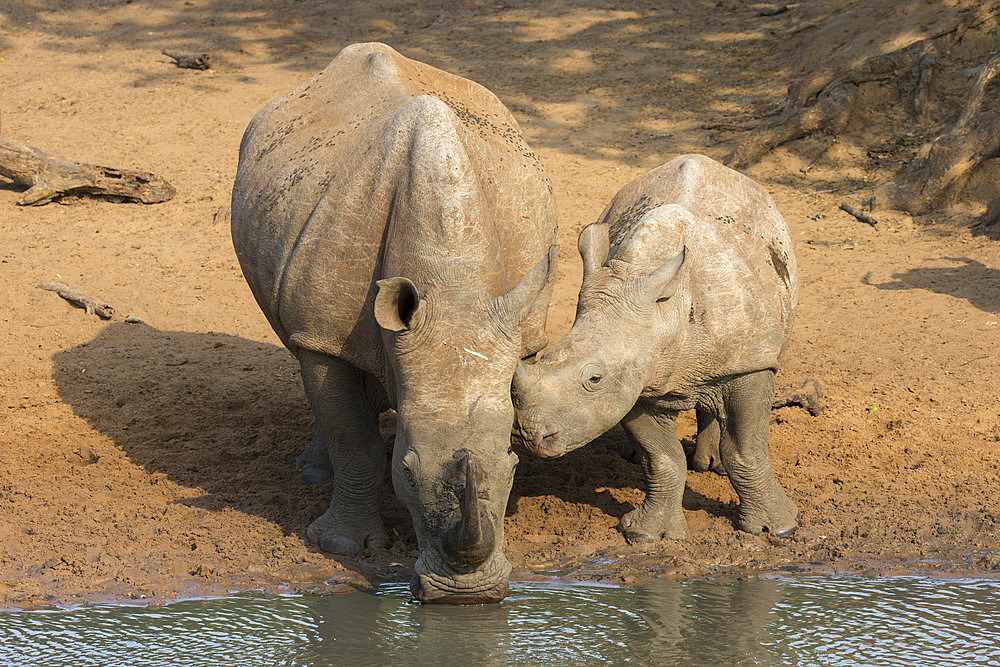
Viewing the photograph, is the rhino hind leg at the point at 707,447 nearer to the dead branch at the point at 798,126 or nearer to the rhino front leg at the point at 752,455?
the rhino front leg at the point at 752,455

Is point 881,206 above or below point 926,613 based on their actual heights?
above

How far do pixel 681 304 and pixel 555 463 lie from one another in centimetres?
195

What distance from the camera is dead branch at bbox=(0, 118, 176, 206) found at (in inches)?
517

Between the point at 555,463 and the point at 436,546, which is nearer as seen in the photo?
the point at 436,546

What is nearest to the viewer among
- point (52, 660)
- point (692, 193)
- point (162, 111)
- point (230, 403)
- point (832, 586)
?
point (52, 660)

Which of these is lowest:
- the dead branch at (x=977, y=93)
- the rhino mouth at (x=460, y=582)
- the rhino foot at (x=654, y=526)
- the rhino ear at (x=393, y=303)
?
the rhino foot at (x=654, y=526)

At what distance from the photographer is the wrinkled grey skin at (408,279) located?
17.0 feet

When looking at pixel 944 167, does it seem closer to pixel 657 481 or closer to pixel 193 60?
pixel 657 481

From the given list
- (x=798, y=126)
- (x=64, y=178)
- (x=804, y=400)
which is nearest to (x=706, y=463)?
(x=804, y=400)

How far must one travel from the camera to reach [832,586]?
5.95 metres

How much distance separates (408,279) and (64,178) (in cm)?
921

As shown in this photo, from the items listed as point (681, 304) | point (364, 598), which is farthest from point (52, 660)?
point (681, 304)

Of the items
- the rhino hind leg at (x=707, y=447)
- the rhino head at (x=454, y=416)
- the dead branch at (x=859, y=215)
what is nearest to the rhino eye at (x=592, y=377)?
the rhino head at (x=454, y=416)

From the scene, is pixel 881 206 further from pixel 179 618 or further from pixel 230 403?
pixel 179 618
